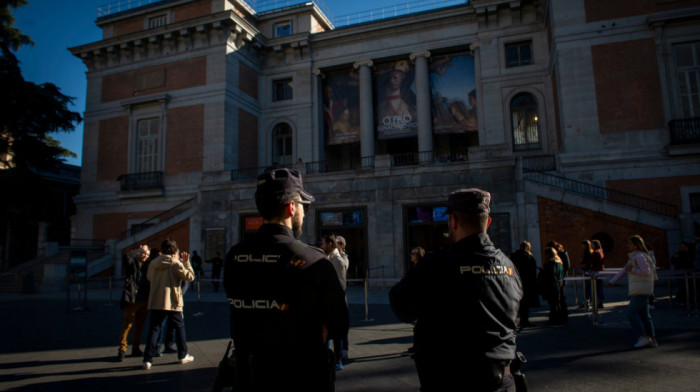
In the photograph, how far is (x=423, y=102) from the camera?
25.9m

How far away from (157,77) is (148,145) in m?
4.44

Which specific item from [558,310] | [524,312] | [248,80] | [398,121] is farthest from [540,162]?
[248,80]

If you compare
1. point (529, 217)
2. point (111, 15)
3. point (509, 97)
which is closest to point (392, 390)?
point (529, 217)

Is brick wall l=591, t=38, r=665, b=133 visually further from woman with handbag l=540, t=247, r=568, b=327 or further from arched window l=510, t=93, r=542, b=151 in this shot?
woman with handbag l=540, t=247, r=568, b=327

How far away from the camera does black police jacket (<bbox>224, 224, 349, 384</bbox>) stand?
2.23 m

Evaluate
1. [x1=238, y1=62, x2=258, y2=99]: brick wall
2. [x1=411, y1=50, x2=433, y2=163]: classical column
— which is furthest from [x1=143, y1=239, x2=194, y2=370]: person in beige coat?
[x1=238, y1=62, x2=258, y2=99]: brick wall

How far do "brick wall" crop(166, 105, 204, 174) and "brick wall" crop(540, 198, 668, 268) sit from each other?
19.4m

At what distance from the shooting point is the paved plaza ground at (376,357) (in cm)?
541

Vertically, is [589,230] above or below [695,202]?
below

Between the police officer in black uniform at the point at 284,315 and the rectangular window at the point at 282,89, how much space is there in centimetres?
2820

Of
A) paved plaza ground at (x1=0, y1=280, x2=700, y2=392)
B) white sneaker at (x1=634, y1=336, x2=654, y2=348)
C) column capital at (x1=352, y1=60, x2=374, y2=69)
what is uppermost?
column capital at (x1=352, y1=60, x2=374, y2=69)

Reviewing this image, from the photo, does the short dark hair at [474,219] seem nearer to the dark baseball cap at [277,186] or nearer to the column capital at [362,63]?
the dark baseball cap at [277,186]

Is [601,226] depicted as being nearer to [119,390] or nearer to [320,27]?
[119,390]

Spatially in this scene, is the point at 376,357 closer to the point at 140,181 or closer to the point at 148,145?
the point at 140,181
